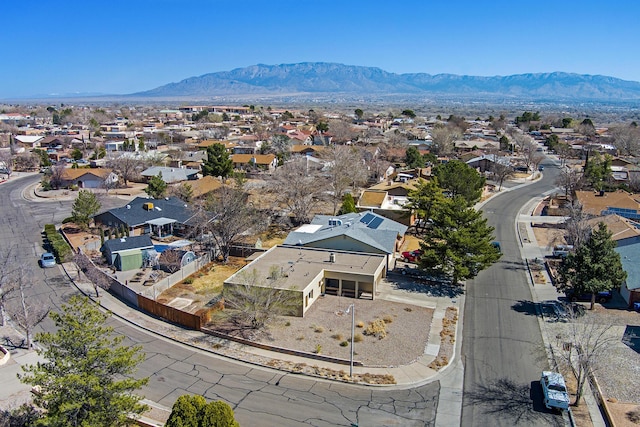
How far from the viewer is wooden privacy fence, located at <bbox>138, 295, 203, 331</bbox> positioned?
3061 cm

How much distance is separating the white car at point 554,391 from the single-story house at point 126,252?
31.5m

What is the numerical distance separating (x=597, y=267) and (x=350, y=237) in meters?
17.4

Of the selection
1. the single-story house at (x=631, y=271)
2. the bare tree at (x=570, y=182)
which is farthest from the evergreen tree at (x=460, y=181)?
the single-story house at (x=631, y=271)

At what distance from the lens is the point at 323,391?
24.1 m

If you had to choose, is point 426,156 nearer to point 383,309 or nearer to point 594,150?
point 594,150

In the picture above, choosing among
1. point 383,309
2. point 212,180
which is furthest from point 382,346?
point 212,180

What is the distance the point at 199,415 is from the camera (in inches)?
684

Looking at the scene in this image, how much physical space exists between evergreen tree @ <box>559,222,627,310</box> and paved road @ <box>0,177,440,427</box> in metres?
13.3

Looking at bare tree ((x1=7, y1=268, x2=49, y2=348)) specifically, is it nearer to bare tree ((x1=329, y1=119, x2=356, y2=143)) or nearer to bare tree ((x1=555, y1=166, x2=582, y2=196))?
bare tree ((x1=555, y1=166, x2=582, y2=196))

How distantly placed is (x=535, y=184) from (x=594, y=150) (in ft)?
107

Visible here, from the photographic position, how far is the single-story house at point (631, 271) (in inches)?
1309

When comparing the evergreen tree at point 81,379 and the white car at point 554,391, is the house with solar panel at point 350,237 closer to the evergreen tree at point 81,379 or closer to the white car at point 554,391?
the white car at point 554,391

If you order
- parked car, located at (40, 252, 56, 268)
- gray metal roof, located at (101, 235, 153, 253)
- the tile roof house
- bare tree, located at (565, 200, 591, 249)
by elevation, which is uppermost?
bare tree, located at (565, 200, 591, 249)

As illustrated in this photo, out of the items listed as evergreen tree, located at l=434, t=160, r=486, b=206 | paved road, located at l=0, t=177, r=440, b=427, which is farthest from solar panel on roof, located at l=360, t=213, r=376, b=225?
paved road, located at l=0, t=177, r=440, b=427
